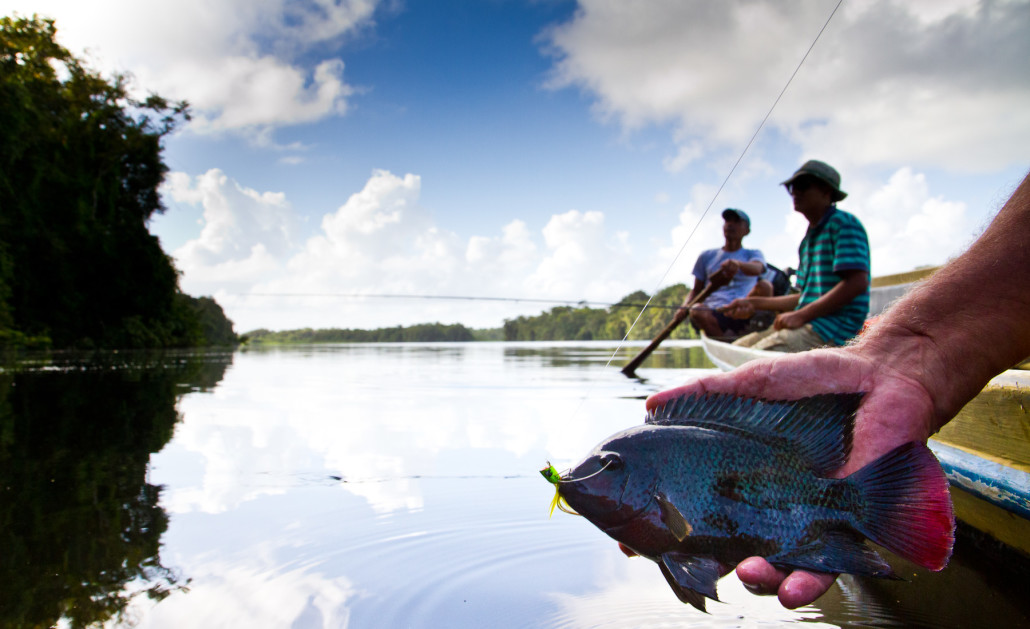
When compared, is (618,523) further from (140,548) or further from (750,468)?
(140,548)

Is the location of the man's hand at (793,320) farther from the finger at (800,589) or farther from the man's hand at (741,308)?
the finger at (800,589)

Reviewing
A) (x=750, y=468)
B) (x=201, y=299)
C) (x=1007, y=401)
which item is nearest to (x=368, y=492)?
(x=750, y=468)

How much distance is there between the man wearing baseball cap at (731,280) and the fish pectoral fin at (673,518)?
1010cm

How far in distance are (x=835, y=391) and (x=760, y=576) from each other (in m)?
0.77

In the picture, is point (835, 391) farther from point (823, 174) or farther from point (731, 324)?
point (731, 324)

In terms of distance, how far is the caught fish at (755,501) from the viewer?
5.18 ft

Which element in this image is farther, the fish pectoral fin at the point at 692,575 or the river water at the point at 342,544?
the river water at the point at 342,544

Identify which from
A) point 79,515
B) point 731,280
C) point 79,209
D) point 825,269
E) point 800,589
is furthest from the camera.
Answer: point 79,209

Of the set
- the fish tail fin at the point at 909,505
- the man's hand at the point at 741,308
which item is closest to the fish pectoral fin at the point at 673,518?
the fish tail fin at the point at 909,505

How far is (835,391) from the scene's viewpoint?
2055 mm

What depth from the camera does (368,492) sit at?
3.88 meters

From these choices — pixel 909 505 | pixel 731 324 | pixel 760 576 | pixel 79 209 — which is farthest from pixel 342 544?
pixel 79 209

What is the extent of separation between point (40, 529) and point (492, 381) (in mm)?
8759

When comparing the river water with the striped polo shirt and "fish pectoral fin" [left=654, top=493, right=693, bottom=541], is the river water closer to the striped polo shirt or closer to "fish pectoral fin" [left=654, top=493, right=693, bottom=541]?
"fish pectoral fin" [left=654, top=493, right=693, bottom=541]
